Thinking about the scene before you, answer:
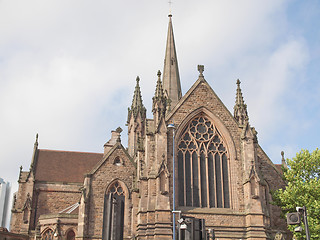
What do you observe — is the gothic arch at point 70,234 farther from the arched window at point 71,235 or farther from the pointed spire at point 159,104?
the pointed spire at point 159,104

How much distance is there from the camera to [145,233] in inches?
1031

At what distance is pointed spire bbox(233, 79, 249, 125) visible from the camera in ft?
99.6

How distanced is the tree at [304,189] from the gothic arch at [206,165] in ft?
12.6

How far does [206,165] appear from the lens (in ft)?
93.9

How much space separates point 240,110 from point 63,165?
2203cm

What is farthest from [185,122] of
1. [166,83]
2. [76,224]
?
[166,83]

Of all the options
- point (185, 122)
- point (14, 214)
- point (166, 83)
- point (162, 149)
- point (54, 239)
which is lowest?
point (54, 239)

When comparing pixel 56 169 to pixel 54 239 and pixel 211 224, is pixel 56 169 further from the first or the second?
pixel 211 224

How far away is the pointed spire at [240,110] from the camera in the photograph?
30.3 metres

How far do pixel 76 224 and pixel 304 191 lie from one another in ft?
61.1

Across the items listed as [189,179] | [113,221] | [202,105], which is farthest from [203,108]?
[113,221]

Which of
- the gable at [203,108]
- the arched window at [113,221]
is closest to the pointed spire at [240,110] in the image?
the gable at [203,108]

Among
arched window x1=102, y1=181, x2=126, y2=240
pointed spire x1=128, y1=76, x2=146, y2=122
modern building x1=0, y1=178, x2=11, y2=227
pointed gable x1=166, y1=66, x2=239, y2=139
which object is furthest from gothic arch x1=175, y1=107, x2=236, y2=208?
modern building x1=0, y1=178, x2=11, y2=227

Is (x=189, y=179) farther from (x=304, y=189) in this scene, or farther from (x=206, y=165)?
(x=304, y=189)
